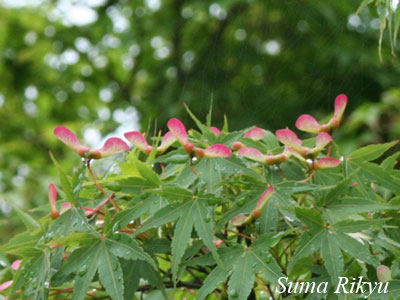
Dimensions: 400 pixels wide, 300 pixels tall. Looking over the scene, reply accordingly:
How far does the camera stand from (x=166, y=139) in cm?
55

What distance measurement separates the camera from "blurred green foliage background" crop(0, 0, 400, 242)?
2.20 meters

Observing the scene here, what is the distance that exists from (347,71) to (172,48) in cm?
126

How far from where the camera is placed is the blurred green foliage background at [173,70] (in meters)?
2.20

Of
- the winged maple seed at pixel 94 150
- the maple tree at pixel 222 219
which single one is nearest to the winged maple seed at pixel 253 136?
the maple tree at pixel 222 219

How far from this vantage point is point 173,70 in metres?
3.33

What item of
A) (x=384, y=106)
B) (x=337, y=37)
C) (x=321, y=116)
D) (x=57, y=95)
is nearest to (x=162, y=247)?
(x=384, y=106)

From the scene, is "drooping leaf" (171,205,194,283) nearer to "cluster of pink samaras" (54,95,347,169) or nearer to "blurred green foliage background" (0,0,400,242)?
"cluster of pink samaras" (54,95,347,169)

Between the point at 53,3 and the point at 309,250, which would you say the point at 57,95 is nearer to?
the point at 53,3

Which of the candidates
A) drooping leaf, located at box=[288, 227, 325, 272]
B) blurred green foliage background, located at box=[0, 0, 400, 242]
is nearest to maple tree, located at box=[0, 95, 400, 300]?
drooping leaf, located at box=[288, 227, 325, 272]

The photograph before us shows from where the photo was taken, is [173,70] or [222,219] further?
[173,70]

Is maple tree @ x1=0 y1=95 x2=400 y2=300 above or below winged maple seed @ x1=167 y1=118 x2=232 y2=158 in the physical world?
below

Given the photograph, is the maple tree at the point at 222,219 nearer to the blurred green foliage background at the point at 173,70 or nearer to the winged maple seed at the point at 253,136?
the winged maple seed at the point at 253,136

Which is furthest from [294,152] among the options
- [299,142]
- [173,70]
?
[173,70]

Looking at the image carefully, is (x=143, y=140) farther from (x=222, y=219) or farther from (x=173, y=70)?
(x=173, y=70)
